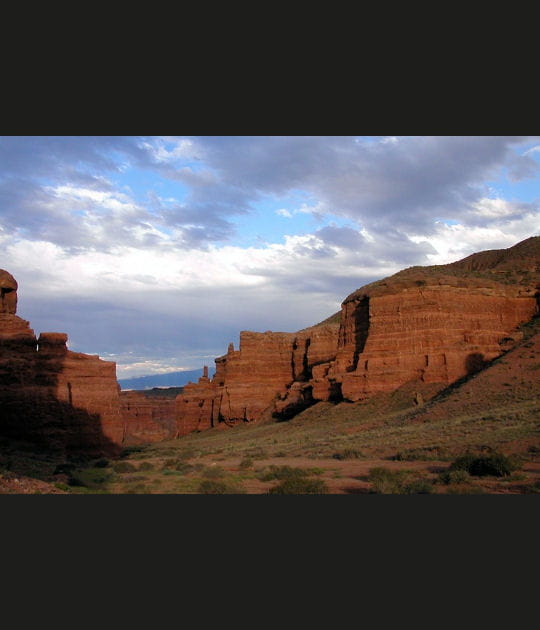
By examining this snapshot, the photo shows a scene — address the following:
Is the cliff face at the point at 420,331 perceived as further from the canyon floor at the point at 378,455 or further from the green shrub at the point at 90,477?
the green shrub at the point at 90,477

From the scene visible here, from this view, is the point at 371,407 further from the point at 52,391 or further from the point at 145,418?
the point at 145,418

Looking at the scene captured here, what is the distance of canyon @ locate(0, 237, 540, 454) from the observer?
2608 cm

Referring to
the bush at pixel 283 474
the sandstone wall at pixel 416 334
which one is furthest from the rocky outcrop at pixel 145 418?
the bush at pixel 283 474

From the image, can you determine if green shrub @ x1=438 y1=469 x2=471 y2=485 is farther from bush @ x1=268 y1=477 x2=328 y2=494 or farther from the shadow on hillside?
the shadow on hillside

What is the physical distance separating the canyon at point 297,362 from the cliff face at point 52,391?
0.15 ft

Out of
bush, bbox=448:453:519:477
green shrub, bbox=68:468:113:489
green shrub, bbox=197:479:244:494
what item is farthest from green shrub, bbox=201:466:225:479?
bush, bbox=448:453:519:477

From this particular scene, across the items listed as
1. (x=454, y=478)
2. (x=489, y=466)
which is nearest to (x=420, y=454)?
(x=489, y=466)

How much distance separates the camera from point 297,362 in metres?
65.5

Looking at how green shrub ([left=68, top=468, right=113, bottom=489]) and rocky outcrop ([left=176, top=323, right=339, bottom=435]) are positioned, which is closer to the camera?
green shrub ([left=68, top=468, right=113, bottom=489])

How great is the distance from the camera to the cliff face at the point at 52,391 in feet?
82.3

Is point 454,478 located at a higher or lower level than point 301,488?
higher

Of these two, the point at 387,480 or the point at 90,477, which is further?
the point at 90,477

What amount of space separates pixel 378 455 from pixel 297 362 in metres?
39.8

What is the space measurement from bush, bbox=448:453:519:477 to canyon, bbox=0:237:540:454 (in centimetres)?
1683
